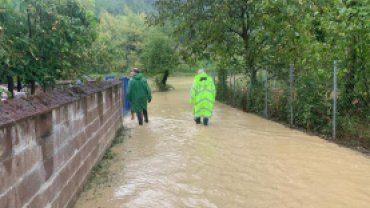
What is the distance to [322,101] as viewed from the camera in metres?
7.45

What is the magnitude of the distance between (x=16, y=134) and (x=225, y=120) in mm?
8406

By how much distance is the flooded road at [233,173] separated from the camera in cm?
393

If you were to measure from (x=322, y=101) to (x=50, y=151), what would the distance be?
251 inches

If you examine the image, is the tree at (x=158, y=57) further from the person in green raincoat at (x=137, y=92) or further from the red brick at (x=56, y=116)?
the red brick at (x=56, y=116)

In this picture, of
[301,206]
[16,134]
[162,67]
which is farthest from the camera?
[162,67]

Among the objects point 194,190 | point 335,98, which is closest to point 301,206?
point 194,190

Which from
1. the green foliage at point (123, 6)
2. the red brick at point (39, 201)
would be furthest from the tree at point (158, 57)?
the green foliage at point (123, 6)

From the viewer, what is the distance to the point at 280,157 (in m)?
5.75

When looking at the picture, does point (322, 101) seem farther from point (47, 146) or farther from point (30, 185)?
point (30, 185)

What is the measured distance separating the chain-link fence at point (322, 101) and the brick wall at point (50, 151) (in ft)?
16.9

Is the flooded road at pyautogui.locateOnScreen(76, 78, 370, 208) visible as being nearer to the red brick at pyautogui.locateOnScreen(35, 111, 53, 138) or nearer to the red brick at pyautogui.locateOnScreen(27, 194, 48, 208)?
the red brick at pyautogui.locateOnScreen(27, 194, 48, 208)

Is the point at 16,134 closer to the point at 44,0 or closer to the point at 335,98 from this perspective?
the point at 44,0

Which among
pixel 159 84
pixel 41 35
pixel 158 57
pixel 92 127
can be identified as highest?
pixel 158 57

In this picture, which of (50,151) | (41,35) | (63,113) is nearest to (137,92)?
Answer: (41,35)
